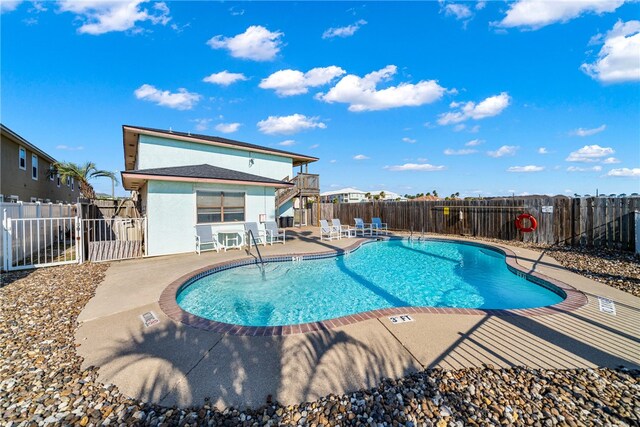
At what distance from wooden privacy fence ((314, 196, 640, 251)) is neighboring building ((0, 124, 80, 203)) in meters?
20.2

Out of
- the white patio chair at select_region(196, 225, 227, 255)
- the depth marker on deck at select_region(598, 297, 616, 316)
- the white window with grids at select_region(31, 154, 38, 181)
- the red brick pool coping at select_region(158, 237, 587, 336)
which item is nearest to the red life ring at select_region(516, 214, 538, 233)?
the red brick pool coping at select_region(158, 237, 587, 336)

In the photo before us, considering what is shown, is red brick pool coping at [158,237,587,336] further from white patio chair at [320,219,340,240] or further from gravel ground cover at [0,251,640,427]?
white patio chair at [320,219,340,240]

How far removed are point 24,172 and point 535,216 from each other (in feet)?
91.6

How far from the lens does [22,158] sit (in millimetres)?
15281

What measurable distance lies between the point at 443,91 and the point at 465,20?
6.79 meters

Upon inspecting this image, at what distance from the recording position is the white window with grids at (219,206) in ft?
36.4

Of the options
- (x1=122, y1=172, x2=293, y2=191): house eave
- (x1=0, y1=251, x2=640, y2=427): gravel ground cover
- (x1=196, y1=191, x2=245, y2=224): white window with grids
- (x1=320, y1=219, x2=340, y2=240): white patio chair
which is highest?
(x1=122, y1=172, x2=293, y2=191): house eave

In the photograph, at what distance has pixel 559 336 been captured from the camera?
3.63 meters

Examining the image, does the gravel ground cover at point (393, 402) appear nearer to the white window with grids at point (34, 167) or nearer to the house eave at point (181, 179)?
the house eave at point (181, 179)

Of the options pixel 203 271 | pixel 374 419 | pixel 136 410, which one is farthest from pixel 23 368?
pixel 203 271

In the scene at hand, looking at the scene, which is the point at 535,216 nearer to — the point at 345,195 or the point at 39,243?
the point at 39,243

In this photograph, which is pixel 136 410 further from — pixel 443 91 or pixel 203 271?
pixel 443 91

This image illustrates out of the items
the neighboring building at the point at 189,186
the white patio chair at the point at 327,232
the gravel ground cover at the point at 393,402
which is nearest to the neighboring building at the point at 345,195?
the white patio chair at the point at 327,232

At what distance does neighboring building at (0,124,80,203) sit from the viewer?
13148 millimetres
